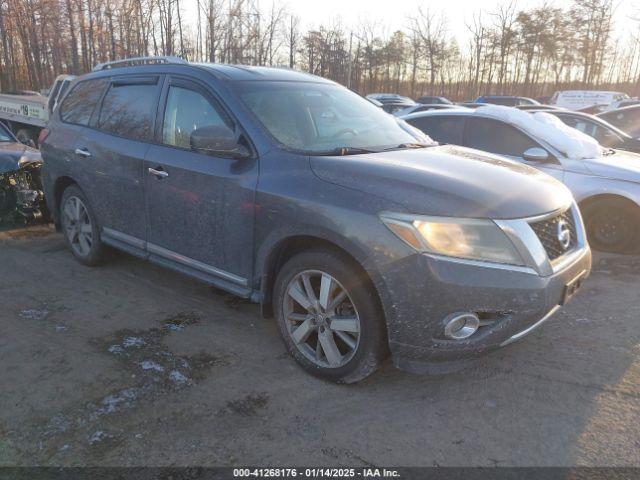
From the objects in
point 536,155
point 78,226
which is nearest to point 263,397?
point 78,226

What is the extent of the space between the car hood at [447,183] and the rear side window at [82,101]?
2.82 metres

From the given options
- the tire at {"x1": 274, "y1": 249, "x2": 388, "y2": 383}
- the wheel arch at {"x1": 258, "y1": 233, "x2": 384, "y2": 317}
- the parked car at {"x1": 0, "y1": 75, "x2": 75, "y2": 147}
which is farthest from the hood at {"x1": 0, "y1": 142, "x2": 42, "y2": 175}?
the parked car at {"x1": 0, "y1": 75, "x2": 75, "y2": 147}

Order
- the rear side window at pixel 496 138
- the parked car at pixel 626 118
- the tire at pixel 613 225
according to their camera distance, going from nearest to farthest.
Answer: the tire at pixel 613 225
the rear side window at pixel 496 138
the parked car at pixel 626 118

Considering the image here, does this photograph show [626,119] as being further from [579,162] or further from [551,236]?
[551,236]

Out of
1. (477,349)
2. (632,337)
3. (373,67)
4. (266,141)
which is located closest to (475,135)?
(632,337)

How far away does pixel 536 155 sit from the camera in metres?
5.50

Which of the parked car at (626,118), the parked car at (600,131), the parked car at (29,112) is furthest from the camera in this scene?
the parked car at (29,112)

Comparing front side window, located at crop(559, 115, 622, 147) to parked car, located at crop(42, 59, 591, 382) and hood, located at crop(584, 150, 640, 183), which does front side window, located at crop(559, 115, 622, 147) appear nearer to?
hood, located at crop(584, 150, 640, 183)

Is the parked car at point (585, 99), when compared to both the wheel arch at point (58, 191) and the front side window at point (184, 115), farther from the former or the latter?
the front side window at point (184, 115)

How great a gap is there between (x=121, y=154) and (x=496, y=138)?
169 inches

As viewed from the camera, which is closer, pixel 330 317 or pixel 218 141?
pixel 330 317

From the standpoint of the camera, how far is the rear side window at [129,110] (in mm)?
4043

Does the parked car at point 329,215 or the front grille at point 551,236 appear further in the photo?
the front grille at point 551,236

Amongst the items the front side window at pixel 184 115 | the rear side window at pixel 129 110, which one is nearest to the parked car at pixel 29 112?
the rear side window at pixel 129 110
